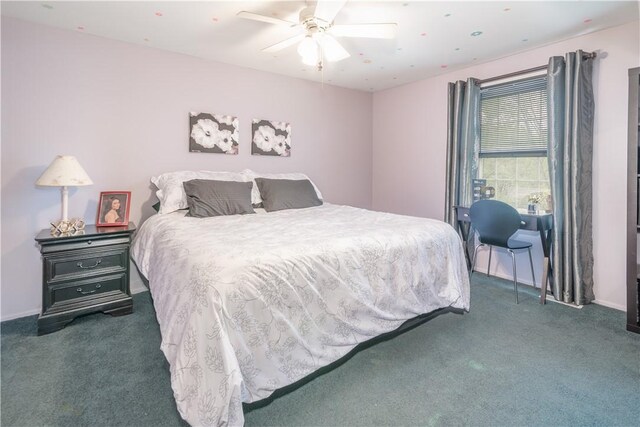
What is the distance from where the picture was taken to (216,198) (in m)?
2.75

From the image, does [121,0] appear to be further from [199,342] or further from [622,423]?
[622,423]

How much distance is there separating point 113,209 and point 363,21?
2.49 meters

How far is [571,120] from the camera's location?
265 cm

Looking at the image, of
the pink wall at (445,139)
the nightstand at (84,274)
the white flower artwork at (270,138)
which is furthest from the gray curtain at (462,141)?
the nightstand at (84,274)

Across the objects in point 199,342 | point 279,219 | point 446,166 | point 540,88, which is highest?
point 540,88

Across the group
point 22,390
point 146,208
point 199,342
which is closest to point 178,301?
point 199,342

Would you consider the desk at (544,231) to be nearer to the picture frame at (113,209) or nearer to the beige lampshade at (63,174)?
the picture frame at (113,209)

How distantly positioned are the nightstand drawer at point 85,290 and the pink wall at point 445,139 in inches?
130

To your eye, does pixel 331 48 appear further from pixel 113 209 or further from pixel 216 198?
pixel 113 209

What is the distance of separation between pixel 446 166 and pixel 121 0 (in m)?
3.27

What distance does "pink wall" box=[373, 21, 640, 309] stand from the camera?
8.41 feet

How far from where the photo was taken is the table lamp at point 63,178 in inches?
90.1

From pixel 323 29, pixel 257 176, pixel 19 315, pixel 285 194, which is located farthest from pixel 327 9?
pixel 19 315

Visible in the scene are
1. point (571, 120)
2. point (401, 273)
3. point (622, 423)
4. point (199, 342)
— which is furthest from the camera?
point (571, 120)
